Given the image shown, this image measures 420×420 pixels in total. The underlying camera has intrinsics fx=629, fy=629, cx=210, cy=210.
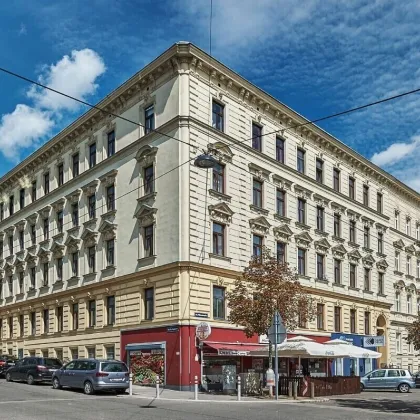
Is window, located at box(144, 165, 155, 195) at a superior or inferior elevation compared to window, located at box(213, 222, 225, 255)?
superior

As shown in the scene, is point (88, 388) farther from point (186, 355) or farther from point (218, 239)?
point (218, 239)

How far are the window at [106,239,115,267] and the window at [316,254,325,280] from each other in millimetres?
13527

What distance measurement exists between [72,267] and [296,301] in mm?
17757

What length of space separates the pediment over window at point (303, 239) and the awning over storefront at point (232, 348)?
858cm

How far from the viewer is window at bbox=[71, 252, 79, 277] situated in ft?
131

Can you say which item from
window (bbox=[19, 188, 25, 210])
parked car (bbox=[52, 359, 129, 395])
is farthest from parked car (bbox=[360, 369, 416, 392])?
window (bbox=[19, 188, 25, 210])

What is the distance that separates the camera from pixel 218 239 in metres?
33.0

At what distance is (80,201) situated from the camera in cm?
4003

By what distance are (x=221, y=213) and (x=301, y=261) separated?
891cm

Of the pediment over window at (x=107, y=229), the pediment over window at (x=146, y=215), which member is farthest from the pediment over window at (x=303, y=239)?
the pediment over window at (x=107, y=229)

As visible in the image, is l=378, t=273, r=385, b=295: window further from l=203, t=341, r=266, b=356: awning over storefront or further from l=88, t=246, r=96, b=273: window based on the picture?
l=88, t=246, r=96, b=273: window

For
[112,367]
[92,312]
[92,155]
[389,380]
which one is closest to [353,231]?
[389,380]

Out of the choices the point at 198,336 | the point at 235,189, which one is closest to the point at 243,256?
the point at 235,189

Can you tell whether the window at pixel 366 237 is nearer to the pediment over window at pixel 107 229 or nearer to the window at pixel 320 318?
the window at pixel 320 318
